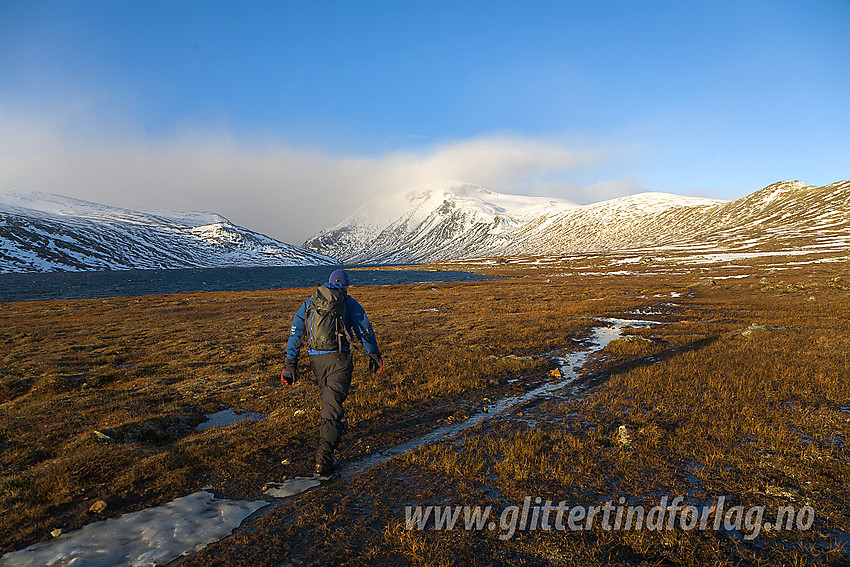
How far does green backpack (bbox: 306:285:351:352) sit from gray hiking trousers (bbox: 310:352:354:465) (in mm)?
275

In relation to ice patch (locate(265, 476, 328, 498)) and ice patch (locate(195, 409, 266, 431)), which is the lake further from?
ice patch (locate(265, 476, 328, 498))

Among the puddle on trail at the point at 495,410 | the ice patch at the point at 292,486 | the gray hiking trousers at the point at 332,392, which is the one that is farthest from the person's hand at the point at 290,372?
the puddle on trail at the point at 495,410

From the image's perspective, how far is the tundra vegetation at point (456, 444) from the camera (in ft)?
20.9

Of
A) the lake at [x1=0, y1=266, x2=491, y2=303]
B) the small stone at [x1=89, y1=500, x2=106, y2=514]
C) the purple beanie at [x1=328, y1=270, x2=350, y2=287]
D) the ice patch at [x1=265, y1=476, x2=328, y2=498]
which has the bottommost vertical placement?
the lake at [x1=0, y1=266, x2=491, y2=303]

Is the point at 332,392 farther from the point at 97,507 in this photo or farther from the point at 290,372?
the point at 97,507

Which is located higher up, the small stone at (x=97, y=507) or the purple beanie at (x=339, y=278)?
the purple beanie at (x=339, y=278)

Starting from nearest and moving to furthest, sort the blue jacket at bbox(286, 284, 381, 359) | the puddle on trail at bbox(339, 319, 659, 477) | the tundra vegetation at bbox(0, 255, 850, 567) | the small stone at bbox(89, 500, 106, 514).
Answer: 1. the tundra vegetation at bbox(0, 255, 850, 567)
2. the small stone at bbox(89, 500, 106, 514)
3. the blue jacket at bbox(286, 284, 381, 359)
4. the puddle on trail at bbox(339, 319, 659, 477)

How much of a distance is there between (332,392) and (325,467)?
1684 mm

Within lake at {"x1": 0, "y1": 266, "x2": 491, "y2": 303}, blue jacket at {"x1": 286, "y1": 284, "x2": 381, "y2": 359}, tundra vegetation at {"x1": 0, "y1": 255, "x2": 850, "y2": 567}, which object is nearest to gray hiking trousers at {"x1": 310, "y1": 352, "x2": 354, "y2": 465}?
blue jacket at {"x1": 286, "y1": 284, "x2": 381, "y2": 359}

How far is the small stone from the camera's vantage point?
24.1 feet

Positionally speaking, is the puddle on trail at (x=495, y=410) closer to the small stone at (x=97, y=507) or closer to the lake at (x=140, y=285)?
the small stone at (x=97, y=507)

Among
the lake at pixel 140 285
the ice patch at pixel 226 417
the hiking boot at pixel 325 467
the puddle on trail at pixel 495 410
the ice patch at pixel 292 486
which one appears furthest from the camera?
the lake at pixel 140 285

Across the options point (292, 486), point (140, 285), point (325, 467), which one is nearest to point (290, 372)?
point (325, 467)

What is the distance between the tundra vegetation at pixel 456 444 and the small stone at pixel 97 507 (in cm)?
4
